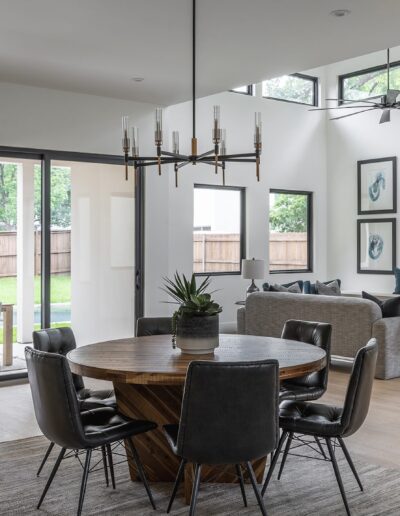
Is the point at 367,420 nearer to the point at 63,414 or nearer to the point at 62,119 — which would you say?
the point at 63,414

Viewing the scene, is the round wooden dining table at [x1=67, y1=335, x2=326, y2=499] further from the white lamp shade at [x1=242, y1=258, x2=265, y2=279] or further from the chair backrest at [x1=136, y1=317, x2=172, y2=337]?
the white lamp shade at [x1=242, y1=258, x2=265, y2=279]

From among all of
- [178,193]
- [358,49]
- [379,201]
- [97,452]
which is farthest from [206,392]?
[379,201]

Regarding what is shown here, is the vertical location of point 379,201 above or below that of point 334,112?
below

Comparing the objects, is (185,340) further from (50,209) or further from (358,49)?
(50,209)

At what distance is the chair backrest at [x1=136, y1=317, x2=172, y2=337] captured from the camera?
459 centimetres

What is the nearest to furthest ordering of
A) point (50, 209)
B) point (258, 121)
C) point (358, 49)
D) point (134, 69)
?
point (258, 121), point (358, 49), point (134, 69), point (50, 209)

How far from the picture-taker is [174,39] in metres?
5.03

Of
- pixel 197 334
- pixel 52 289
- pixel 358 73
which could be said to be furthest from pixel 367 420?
pixel 358 73

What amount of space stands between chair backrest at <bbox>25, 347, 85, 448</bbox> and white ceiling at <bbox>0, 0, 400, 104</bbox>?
8.03 feet

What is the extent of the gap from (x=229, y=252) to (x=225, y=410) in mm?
6994

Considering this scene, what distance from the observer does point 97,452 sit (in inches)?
164

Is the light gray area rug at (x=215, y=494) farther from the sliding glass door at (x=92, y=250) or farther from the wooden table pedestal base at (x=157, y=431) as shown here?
the sliding glass door at (x=92, y=250)

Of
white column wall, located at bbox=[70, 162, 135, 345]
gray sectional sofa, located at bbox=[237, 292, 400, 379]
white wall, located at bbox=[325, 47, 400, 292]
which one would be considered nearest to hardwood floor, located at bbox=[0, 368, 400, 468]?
gray sectional sofa, located at bbox=[237, 292, 400, 379]

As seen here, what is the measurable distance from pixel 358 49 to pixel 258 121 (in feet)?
5.86
